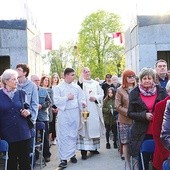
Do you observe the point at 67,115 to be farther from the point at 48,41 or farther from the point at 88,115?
the point at 48,41

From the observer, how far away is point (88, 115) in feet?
28.4

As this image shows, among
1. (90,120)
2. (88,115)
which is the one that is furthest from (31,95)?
(90,120)

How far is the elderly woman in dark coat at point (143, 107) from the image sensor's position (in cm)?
548

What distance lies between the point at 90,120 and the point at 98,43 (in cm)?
3761

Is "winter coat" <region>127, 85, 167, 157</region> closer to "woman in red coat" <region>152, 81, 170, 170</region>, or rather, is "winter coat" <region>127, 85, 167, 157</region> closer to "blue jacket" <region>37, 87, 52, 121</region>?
"woman in red coat" <region>152, 81, 170, 170</region>

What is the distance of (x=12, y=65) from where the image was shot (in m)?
13.8

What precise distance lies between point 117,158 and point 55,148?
7.02ft

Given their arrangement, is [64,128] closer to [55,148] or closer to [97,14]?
[55,148]

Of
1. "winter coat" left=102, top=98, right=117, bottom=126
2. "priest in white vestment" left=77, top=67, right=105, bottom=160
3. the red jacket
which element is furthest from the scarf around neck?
"winter coat" left=102, top=98, right=117, bottom=126

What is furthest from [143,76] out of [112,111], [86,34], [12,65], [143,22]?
[86,34]

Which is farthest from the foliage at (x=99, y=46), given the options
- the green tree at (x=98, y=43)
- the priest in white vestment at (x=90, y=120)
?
the priest in white vestment at (x=90, y=120)

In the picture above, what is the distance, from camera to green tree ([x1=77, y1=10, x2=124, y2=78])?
4562cm

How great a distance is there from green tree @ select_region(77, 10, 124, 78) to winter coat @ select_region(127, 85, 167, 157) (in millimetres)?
39257

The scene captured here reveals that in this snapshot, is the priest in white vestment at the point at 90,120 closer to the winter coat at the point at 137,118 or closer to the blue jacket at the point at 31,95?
the blue jacket at the point at 31,95
